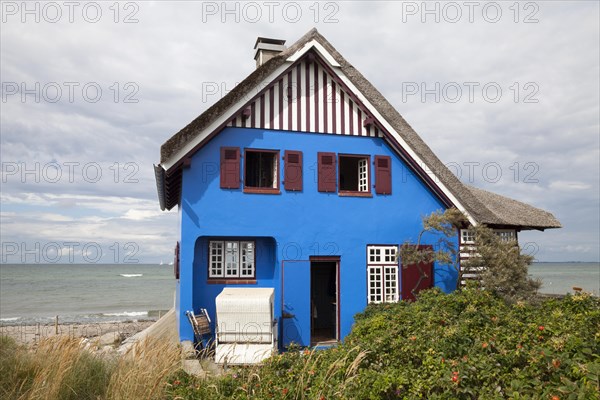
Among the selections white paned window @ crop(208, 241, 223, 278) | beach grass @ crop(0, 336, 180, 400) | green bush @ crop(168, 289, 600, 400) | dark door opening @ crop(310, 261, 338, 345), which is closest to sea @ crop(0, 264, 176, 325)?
dark door opening @ crop(310, 261, 338, 345)

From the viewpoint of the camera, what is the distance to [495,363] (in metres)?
5.23

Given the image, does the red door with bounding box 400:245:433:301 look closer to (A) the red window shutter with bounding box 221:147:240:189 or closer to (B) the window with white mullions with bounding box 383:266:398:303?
(B) the window with white mullions with bounding box 383:266:398:303

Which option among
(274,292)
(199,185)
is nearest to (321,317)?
(274,292)

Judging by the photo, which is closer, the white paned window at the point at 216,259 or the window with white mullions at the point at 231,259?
the white paned window at the point at 216,259

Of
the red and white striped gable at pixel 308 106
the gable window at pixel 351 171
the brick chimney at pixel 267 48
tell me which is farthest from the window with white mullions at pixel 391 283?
the brick chimney at pixel 267 48

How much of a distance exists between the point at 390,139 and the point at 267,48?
5234 millimetres

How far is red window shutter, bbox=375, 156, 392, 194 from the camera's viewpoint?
14.0 m

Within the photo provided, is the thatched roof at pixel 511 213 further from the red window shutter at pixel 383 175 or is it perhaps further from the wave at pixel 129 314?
the wave at pixel 129 314

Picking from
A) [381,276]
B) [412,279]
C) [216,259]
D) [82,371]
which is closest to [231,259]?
[216,259]

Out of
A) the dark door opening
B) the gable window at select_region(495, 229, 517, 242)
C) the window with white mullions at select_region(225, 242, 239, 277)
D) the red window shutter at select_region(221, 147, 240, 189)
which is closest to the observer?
the red window shutter at select_region(221, 147, 240, 189)

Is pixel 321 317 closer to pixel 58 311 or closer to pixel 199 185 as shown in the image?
pixel 199 185

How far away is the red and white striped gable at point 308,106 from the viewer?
520 inches

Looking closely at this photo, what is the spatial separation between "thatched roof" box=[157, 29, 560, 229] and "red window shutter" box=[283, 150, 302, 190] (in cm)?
192

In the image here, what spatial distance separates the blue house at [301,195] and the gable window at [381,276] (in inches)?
1.2
